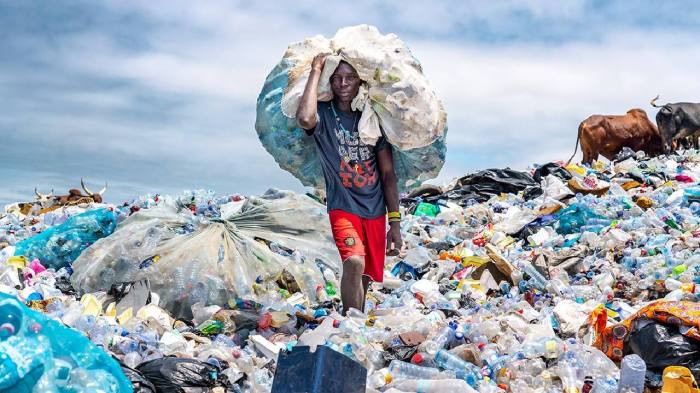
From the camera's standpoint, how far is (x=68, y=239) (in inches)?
244

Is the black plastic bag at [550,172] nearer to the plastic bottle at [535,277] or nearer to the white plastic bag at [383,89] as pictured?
the plastic bottle at [535,277]

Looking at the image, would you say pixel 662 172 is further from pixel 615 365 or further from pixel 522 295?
pixel 615 365

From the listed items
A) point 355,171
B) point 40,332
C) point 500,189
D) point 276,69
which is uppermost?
point 276,69

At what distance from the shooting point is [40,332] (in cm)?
268

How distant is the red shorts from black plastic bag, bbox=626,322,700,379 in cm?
145

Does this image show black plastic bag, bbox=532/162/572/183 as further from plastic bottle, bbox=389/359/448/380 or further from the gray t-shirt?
plastic bottle, bbox=389/359/448/380

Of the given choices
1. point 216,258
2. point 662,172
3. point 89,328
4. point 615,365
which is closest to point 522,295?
point 615,365

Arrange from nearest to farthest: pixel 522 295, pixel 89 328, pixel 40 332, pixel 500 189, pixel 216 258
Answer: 1. pixel 40 332
2. pixel 89 328
3. pixel 216 258
4. pixel 522 295
5. pixel 500 189

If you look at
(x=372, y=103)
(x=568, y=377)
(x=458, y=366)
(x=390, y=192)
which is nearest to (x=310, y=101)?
(x=372, y=103)

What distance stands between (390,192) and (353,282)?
578 millimetres

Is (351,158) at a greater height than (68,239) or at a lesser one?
greater

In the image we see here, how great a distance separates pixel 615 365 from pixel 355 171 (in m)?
1.67

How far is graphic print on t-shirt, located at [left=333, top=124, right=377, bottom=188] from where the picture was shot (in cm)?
418

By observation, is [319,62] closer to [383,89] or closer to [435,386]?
[383,89]
